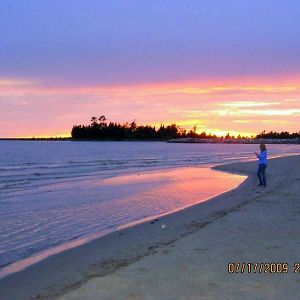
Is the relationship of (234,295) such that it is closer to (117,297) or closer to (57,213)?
(117,297)

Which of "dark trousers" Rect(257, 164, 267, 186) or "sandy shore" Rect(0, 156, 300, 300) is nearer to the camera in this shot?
"sandy shore" Rect(0, 156, 300, 300)

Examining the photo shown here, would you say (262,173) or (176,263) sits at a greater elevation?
(262,173)

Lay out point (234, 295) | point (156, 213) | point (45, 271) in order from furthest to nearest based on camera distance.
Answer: point (156, 213), point (45, 271), point (234, 295)

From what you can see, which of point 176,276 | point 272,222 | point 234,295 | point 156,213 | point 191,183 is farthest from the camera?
point 191,183

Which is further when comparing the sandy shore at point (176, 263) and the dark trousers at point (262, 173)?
the dark trousers at point (262, 173)

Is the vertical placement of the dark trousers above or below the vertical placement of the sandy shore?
above

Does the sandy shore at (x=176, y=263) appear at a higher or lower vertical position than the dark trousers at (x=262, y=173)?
lower

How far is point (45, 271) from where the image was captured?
784cm

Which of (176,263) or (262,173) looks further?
(262,173)

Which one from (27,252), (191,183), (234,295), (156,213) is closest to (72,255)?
(27,252)

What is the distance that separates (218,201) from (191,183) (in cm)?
878

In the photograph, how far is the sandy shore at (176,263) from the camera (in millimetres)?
5922

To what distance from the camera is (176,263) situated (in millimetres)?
7242

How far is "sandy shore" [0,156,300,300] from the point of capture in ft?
19.4
